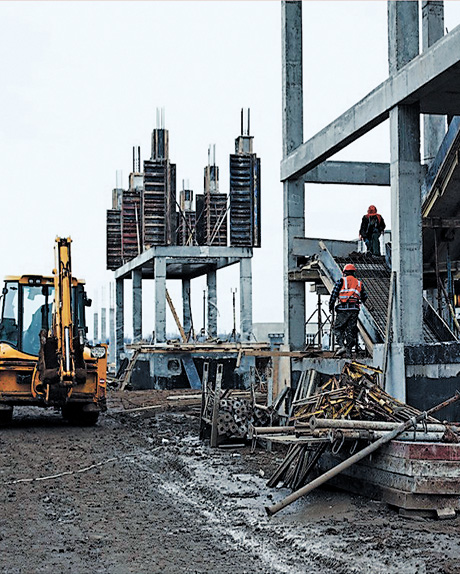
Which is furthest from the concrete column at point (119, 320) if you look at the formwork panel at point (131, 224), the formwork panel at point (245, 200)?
the formwork panel at point (245, 200)

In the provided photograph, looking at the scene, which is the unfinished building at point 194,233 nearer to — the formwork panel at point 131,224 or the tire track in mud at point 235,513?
the formwork panel at point 131,224

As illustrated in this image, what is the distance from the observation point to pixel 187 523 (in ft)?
28.9

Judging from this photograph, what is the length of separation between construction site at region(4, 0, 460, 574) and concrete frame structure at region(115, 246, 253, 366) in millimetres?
6391

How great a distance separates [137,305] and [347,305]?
25.2 metres

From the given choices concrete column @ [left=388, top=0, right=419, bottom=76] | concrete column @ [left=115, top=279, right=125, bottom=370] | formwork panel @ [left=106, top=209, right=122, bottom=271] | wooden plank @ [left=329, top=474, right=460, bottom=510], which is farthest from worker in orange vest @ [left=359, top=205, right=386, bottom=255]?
concrete column @ [left=115, top=279, right=125, bottom=370]

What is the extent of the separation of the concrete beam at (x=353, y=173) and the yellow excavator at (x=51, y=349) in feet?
19.8

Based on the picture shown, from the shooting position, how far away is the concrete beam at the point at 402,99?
12070 mm

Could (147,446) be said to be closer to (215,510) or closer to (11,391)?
(11,391)

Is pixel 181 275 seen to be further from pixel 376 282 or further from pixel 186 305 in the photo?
pixel 376 282

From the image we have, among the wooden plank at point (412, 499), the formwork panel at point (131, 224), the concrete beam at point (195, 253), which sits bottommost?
the wooden plank at point (412, 499)

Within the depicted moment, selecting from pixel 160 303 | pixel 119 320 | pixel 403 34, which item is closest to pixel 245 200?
pixel 160 303

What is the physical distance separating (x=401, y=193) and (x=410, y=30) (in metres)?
2.88

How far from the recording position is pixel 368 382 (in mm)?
10461

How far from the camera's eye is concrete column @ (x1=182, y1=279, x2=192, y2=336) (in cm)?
4212
